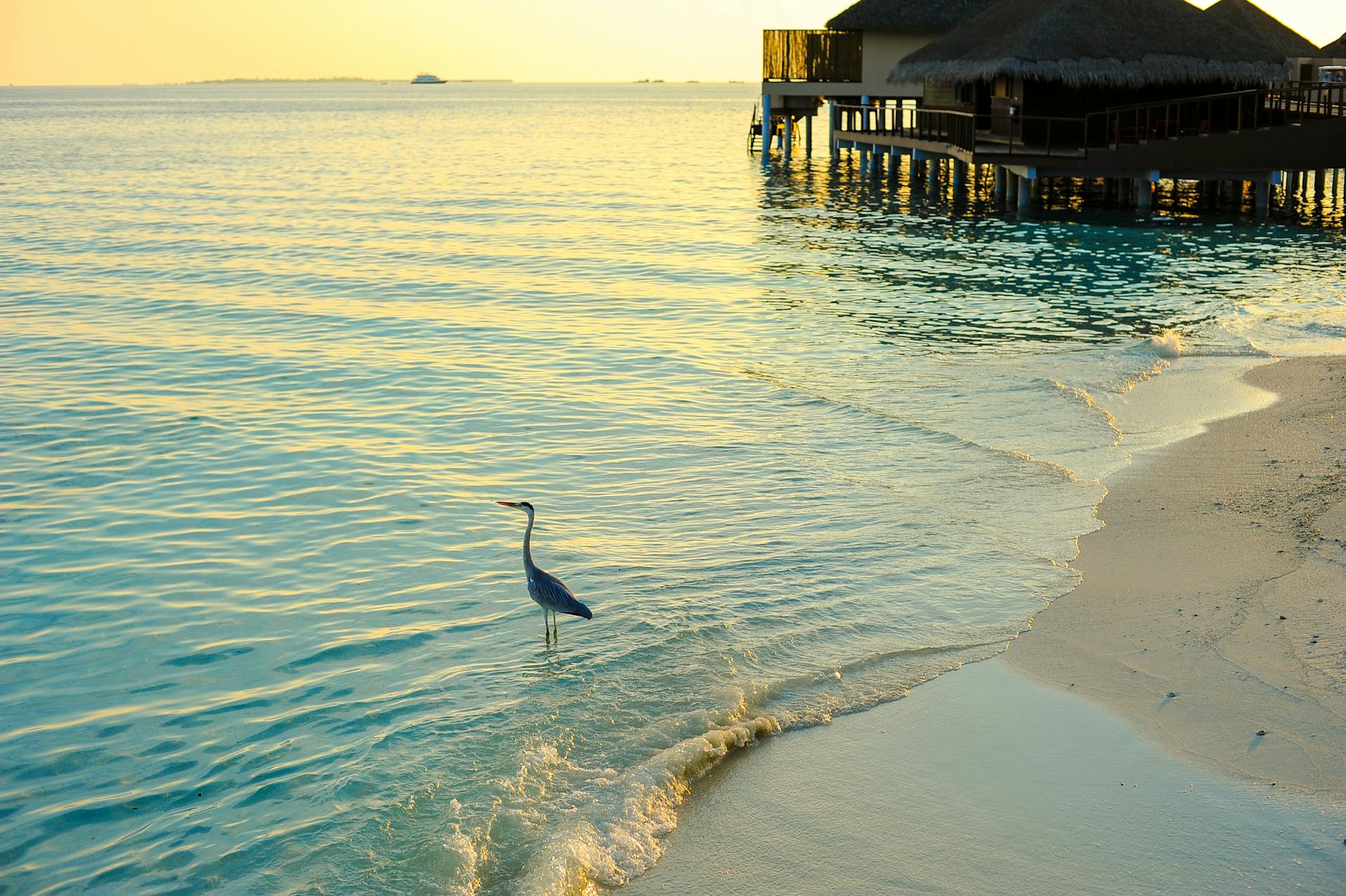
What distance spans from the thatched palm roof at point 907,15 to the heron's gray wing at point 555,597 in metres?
39.1

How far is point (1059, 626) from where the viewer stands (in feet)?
22.3

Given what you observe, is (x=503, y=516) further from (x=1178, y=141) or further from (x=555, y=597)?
(x=1178, y=141)

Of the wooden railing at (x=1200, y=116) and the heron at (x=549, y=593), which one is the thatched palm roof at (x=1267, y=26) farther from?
the heron at (x=549, y=593)

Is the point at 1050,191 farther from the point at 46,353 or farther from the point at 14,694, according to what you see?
the point at 14,694

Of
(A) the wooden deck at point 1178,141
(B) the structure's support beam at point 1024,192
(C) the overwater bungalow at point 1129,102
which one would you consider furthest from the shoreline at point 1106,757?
(B) the structure's support beam at point 1024,192

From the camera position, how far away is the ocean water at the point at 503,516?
5.39m

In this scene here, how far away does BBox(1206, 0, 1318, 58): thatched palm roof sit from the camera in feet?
125

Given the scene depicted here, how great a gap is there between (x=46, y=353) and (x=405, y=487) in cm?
793

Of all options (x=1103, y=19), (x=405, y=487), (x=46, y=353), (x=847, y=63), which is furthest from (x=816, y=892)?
(x=847, y=63)

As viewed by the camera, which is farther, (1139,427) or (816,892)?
(1139,427)

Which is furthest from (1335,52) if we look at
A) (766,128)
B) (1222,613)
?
(1222,613)

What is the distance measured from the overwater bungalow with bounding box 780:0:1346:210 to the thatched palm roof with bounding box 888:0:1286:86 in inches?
1.3

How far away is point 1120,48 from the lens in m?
30.2

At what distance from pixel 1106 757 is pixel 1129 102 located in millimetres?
29798
